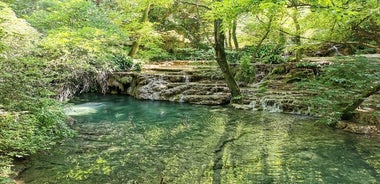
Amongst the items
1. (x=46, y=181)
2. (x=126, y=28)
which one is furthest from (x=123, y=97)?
(x=46, y=181)

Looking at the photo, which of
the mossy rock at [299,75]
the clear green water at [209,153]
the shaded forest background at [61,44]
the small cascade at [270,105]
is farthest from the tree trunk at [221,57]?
the mossy rock at [299,75]

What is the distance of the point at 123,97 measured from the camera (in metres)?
16.8

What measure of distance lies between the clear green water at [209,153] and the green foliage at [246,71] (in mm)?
6387

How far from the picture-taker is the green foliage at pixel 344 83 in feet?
26.3

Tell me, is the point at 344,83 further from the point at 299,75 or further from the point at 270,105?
the point at 299,75

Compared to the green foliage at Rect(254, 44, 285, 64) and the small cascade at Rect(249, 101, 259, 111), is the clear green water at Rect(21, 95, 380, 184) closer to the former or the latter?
the small cascade at Rect(249, 101, 259, 111)

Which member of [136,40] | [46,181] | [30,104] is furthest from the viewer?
[136,40]

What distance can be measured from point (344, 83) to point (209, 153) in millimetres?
4922

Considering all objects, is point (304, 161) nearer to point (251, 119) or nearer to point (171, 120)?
point (251, 119)

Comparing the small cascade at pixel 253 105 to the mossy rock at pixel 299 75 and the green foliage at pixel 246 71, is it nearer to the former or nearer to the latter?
the mossy rock at pixel 299 75

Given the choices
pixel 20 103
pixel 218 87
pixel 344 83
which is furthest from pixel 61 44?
pixel 218 87

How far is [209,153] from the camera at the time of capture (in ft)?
21.4

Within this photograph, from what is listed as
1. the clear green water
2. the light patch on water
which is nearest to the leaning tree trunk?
the clear green water

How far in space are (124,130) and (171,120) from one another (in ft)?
6.61
